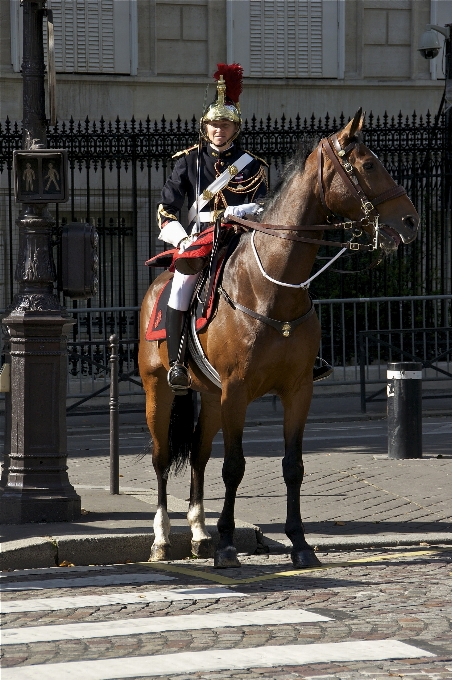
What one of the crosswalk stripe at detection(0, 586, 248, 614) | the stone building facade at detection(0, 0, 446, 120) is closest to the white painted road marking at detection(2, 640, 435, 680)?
the crosswalk stripe at detection(0, 586, 248, 614)

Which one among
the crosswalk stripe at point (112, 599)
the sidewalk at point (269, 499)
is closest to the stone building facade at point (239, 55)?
the sidewalk at point (269, 499)

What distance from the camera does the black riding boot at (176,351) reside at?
835 cm

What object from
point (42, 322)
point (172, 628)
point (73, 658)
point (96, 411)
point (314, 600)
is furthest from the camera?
point (96, 411)

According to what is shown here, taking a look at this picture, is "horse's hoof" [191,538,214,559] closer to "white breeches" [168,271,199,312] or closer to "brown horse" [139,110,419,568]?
"brown horse" [139,110,419,568]

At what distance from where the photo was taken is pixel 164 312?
862 centimetres

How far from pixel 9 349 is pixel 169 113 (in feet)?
45.6

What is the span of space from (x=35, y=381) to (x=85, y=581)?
78.6 inches

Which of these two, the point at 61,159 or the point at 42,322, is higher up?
the point at 61,159

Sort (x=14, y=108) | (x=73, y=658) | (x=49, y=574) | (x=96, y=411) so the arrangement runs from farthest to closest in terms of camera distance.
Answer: (x=14, y=108) → (x=96, y=411) → (x=49, y=574) → (x=73, y=658)

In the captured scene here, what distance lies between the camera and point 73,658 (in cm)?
572

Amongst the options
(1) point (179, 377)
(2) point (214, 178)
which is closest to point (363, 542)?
Result: (1) point (179, 377)

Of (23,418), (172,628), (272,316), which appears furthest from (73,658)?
(23,418)

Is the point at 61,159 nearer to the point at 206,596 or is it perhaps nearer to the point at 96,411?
the point at 206,596

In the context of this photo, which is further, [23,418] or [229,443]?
[23,418]
